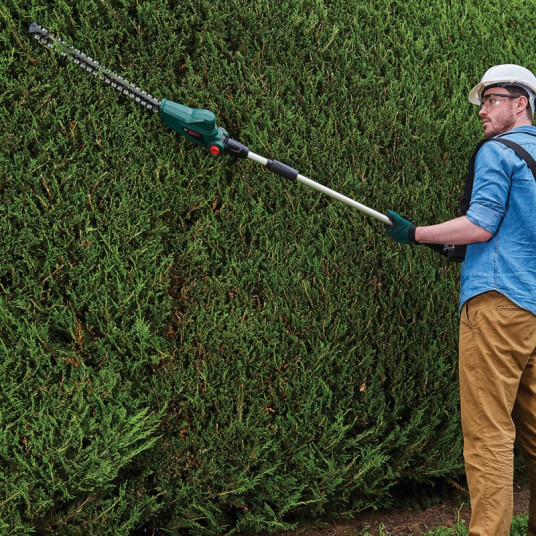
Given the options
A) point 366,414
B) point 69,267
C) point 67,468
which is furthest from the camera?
point 366,414

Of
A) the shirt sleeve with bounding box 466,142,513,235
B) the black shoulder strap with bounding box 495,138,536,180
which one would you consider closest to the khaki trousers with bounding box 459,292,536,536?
the shirt sleeve with bounding box 466,142,513,235

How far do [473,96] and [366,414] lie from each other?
2.18 m

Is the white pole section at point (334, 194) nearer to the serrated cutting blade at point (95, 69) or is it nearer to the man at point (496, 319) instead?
the man at point (496, 319)

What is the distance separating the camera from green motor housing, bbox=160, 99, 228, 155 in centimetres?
312

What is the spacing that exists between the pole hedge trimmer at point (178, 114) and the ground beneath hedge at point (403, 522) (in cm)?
220

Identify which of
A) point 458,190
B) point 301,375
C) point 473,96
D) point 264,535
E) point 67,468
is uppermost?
point 473,96

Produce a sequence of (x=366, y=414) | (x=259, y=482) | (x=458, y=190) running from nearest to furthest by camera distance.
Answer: (x=259, y=482), (x=366, y=414), (x=458, y=190)

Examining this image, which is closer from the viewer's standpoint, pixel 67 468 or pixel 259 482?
pixel 67 468

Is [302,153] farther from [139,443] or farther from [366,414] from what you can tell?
[139,443]

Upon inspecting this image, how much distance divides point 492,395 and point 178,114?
86.1 inches

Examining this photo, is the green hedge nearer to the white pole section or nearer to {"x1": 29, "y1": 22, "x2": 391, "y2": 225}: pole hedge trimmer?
{"x1": 29, "y1": 22, "x2": 391, "y2": 225}: pole hedge trimmer

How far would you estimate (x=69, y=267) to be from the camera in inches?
119

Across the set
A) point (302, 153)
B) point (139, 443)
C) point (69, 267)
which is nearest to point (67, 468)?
point (139, 443)

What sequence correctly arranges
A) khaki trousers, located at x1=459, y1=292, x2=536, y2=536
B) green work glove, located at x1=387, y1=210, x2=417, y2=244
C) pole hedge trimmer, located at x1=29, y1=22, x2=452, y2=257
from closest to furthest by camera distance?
khaki trousers, located at x1=459, y1=292, x2=536, y2=536 → pole hedge trimmer, located at x1=29, y1=22, x2=452, y2=257 → green work glove, located at x1=387, y1=210, x2=417, y2=244
